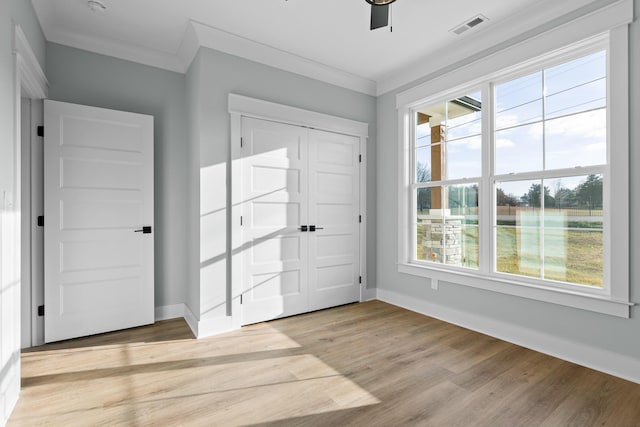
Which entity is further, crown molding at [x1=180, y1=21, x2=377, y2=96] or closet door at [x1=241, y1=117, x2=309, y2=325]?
closet door at [x1=241, y1=117, x2=309, y2=325]

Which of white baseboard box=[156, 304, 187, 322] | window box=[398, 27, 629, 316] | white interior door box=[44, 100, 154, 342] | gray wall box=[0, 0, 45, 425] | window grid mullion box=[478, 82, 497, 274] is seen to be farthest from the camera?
white baseboard box=[156, 304, 187, 322]

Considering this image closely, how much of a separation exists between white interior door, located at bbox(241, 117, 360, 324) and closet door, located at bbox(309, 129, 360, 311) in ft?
0.04

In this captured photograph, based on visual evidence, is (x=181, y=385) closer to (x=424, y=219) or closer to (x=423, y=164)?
(x=424, y=219)

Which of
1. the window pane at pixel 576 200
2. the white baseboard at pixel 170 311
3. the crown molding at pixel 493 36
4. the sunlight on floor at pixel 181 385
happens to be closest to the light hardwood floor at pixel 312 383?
the sunlight on floor at pixel 181 385

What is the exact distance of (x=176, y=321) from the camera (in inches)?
136

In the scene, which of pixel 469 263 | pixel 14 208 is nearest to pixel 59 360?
pixel 14 208

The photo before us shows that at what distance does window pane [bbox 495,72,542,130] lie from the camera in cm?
286

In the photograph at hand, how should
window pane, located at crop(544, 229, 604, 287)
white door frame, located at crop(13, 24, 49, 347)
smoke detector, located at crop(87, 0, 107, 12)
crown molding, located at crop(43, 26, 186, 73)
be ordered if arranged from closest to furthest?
1. window pane, located at crop(544, 229, 604, 287)
2. smoke detector, located at crop(87, 0, 107, 12)
3. white door frame, located at crop(13, 24, 49, 347)
4. crown molding, located at crop(43, 26, 186, 73)

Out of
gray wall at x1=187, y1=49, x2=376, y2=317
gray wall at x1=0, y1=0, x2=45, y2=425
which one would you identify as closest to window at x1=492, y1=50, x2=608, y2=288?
gray wall at x1=187, y1=49, x2=376, y2=317

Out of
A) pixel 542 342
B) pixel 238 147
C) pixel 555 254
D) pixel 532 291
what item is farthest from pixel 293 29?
pixel 542 342

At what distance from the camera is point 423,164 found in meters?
3.87

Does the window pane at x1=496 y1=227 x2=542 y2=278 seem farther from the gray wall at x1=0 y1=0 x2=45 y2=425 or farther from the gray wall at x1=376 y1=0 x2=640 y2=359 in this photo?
the gray wall at x1=0 y1=0 x2=45 y2=425

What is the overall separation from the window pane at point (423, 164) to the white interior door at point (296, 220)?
751mm

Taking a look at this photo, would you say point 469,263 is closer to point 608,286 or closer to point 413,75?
point 608,286
